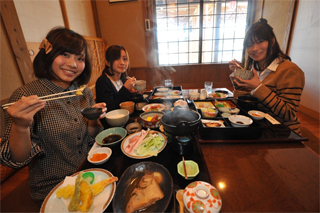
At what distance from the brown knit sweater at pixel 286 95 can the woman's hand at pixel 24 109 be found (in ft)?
7.03

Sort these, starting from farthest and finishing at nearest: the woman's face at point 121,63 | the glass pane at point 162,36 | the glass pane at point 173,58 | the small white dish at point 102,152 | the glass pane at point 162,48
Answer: the glass pane at point 173,58 → the glass pane at point 162,48 → the glass pane at point 162,36 → the woman's face at point 121,63 → the small white dish at point 102,152

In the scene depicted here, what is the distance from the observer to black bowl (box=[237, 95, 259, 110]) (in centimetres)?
180

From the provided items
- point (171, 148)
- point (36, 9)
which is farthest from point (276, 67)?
point (36, 9)

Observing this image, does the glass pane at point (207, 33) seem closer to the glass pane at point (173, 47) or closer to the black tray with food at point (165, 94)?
the glass pane at point (173, 47)

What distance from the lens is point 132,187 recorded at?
2.95 ft

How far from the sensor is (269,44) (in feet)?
6.52

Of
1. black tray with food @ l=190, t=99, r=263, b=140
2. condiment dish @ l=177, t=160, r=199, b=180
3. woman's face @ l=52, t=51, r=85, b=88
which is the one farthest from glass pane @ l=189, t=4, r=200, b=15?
condiment dish @ l=177, t=160, r=199, b=180

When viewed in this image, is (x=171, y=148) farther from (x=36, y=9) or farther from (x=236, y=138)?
(x=36, y=9)

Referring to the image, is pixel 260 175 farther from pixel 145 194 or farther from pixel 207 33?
pixel 207 33

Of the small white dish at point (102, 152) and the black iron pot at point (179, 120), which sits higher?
the black iron pot at point (179, 120)

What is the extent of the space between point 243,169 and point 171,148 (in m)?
0.53

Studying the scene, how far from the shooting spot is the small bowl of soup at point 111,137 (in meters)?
1.29

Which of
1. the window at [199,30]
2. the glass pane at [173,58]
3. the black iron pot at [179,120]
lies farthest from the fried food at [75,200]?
the glass pane at [173,58]

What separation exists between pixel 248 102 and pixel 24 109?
2106mm
